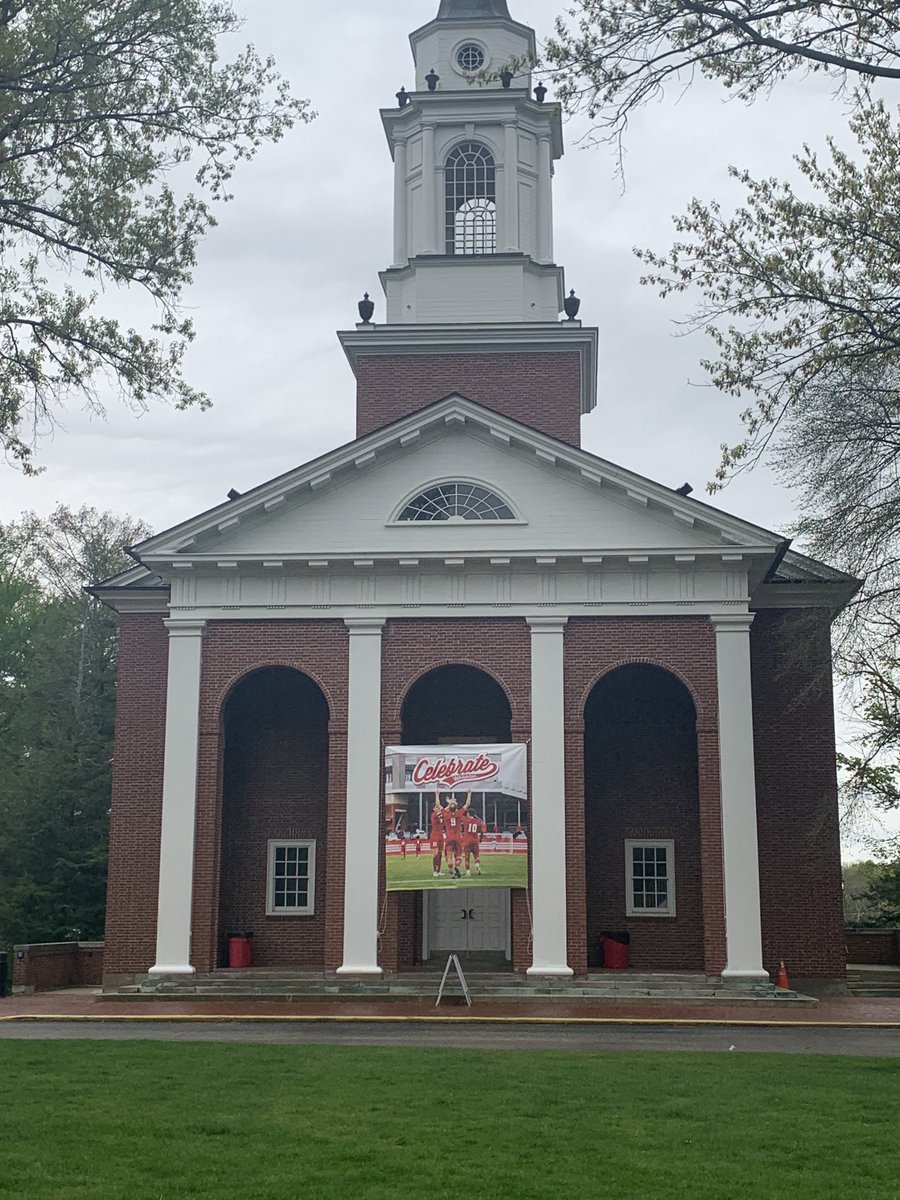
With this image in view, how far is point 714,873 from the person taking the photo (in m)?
25.4

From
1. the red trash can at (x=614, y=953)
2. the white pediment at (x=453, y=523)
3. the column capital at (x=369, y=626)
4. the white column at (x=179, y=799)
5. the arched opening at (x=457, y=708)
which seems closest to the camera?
the white column at (x=179, y=799)

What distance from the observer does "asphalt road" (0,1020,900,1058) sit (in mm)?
17641

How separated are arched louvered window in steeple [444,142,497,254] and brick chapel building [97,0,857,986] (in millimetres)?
7679

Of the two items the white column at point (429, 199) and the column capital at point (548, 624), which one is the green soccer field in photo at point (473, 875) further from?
the white column at point (429, 199)

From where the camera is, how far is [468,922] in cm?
2870

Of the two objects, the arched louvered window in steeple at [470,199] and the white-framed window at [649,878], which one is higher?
the arched louvered window in steeple at [470,199]

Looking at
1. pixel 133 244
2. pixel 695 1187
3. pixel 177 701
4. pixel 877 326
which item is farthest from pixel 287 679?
pixel 695 1187

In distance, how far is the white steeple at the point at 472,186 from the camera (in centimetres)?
3250

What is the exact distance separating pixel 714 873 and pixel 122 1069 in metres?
13.4

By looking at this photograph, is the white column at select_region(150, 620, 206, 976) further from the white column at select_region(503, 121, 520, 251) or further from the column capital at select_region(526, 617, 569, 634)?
the white column at select_region(503, 121, 520, 251)

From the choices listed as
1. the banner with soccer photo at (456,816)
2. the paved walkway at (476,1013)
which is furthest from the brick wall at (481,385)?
the paved walkway at (476,1013)

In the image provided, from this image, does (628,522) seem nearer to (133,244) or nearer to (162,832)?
(162,832)

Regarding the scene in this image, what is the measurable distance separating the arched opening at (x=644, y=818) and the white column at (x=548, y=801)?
2234 millimetres

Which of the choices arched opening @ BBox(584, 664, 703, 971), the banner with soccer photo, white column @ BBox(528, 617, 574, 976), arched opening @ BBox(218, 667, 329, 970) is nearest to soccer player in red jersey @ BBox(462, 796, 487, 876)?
the banner with soccer photo
